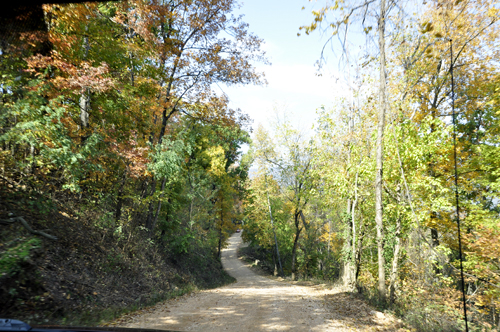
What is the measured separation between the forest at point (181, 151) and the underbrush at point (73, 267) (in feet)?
0.17

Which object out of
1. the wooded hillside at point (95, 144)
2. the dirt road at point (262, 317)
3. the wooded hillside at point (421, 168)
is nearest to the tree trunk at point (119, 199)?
the wooded hillside at point (95, 144)

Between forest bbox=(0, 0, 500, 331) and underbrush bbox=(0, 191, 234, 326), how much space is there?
0.17ft

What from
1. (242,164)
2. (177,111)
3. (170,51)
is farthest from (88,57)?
(242,164)

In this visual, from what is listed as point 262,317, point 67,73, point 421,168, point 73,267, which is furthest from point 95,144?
point 421,168

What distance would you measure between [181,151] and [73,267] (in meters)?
6.13

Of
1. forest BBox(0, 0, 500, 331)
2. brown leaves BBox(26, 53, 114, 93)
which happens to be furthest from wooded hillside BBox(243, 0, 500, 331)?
brown leaves BBox(26, 53, 114, 93)

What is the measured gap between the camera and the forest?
6645 millimetres

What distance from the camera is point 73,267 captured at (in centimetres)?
730

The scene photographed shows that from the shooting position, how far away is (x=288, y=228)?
2761cm

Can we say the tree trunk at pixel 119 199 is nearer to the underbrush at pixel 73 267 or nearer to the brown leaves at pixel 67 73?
the underbrush at pixel 73 267

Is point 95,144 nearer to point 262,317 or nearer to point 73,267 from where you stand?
point 73,267

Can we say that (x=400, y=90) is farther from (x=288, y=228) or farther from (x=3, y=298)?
(x=288, y=228)

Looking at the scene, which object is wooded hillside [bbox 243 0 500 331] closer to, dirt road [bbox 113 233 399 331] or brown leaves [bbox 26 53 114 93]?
dirt road [bbox 113 233 399 331]

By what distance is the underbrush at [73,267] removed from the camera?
5.09 metres
